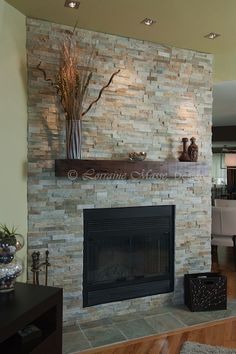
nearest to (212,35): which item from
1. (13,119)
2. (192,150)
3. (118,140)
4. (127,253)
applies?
(192,150)

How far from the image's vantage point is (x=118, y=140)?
325 centimetres

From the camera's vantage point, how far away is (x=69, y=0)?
2533 mm

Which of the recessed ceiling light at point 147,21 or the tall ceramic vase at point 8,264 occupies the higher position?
the recessed ceiling light at point 147,21

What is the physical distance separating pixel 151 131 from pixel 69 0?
141 cm

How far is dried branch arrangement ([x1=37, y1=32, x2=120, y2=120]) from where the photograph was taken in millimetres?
2869

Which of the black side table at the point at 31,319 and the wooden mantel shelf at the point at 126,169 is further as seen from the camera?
the wooden mantel shelf at the point at 126,169

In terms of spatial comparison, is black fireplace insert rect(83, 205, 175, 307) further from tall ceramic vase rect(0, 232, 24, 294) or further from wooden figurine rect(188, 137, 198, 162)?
tall ceramic vase rect(0, 232, 24, 294)

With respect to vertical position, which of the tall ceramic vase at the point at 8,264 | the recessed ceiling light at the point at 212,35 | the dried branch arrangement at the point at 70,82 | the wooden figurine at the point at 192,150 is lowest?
the tall ceramic vase at the point at 8,264

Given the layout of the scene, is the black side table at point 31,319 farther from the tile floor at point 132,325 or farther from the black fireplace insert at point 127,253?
the black fireplace insert at point 127,253

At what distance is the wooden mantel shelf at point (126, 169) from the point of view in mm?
2881

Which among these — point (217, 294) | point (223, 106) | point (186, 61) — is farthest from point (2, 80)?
point (223, 106)

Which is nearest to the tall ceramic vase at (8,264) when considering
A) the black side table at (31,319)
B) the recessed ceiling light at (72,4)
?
the black side table at (31,319)

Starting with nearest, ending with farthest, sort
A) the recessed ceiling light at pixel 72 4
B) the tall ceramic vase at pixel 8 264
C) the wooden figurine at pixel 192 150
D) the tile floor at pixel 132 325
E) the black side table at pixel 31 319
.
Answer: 1. the black side table at pixel 31 319
2. the tall ceramic vase at pixel 8 264
3. the recessed ceiling light at pixel 72 4
4. the tile floor at pixel 132 325
5. the wooden figurine at pixel 192 150

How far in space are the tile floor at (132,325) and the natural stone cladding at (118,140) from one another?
0.11 metres
